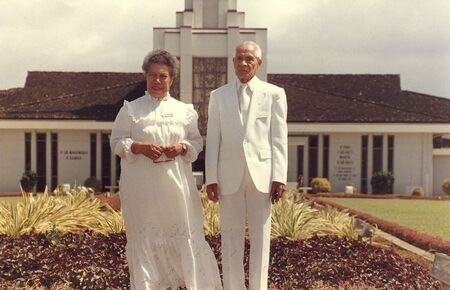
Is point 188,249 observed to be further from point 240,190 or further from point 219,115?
point 219,115

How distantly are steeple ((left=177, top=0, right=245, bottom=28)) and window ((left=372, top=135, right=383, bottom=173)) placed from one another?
7.69 metres

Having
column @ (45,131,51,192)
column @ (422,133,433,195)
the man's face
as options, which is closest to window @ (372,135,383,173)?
column @ (422,133,433,195)

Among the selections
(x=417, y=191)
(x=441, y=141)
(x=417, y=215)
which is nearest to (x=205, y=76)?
(x=417, y=191)

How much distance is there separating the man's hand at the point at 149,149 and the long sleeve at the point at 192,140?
0.24 metres

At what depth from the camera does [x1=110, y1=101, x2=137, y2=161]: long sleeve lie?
18.8 feet

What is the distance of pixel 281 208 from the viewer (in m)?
10.4

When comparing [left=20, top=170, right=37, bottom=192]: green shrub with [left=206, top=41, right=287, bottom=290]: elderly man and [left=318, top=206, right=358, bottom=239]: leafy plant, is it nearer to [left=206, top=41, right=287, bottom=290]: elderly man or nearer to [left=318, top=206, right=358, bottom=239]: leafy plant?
[left=318, top=206, right=358, bottom=239]: leafy plant

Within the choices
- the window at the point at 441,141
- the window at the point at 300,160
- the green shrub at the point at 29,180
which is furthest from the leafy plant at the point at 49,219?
the window at the point at 441,141

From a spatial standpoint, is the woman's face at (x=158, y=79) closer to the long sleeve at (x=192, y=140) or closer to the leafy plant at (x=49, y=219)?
the long sleeve at (x=192, y=140)

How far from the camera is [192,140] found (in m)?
5.89

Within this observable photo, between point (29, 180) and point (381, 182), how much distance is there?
14478 millimetres

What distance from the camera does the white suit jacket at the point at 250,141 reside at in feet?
18.8

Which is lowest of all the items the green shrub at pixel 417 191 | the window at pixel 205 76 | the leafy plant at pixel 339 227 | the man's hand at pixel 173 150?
the green shrub at pixel 417 191

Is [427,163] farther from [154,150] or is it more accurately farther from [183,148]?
[154,150]
